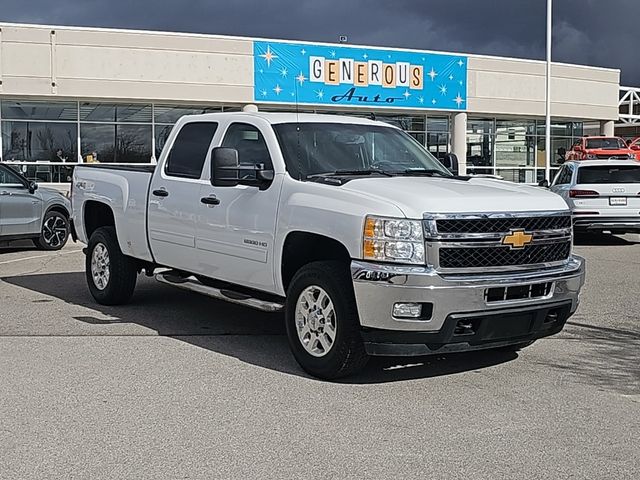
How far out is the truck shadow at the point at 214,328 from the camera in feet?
23.4

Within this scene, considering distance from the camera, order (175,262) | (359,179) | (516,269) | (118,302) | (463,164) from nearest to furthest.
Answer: (516,269) → (359,179) → (175,262) → (118,302) → (463,164)

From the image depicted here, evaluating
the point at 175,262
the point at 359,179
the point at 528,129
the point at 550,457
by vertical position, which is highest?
the point at 528,129

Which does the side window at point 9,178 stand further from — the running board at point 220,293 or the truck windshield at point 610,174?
the truck windshield at point 610,174

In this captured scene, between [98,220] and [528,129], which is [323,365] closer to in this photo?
[98,220]

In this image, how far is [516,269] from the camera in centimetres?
654

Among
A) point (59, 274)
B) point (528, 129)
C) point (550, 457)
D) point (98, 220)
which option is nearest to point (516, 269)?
point (550, 457)

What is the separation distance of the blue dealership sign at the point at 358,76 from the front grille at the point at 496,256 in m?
24.1

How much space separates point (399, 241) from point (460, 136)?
29.1m

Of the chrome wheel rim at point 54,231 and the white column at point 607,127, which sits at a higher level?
the white column at point 607,127

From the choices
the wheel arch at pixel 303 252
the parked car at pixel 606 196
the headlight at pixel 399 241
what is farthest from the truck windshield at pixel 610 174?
the headlight at pixel 399 241

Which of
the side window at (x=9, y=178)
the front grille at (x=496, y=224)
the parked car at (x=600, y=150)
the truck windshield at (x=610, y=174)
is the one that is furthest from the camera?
the parked car at (x=600, y=150)

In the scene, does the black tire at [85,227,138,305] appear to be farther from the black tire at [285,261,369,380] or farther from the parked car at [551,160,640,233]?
the parked car at [551,160,640,233]

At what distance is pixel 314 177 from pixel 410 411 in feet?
7.13

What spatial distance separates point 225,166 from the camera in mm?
7316
